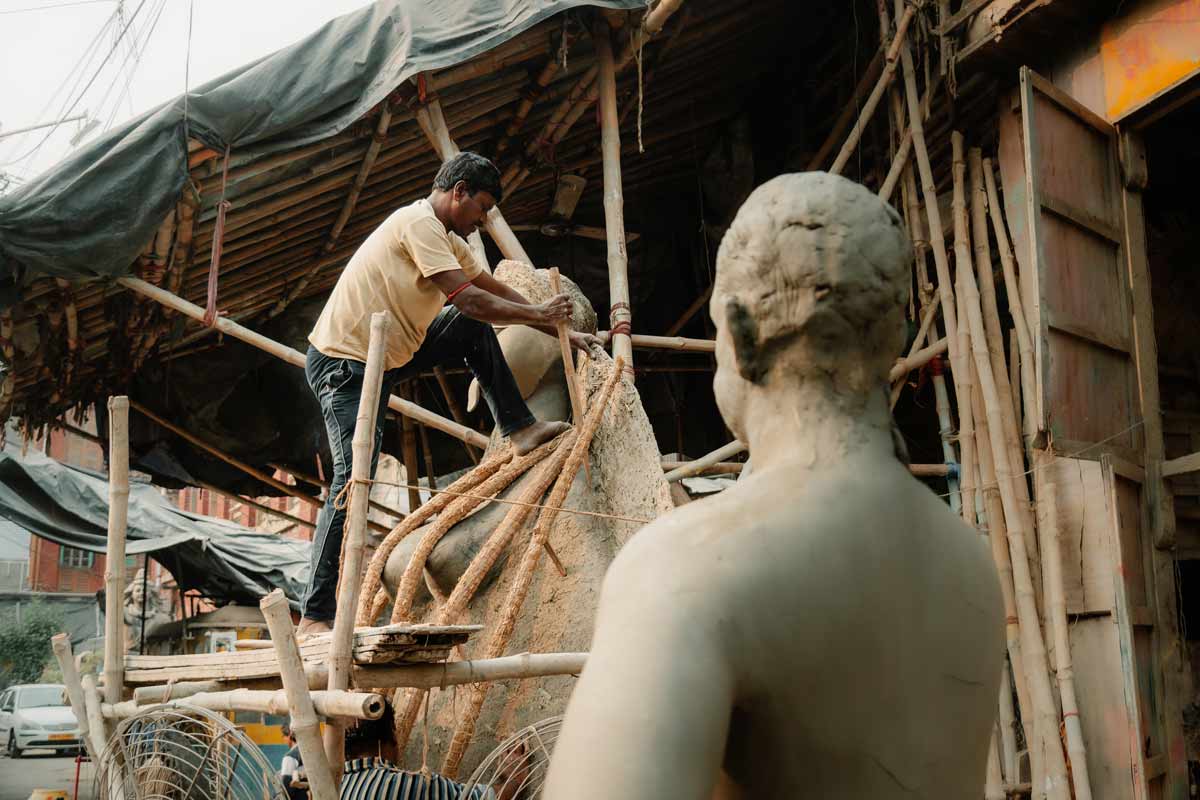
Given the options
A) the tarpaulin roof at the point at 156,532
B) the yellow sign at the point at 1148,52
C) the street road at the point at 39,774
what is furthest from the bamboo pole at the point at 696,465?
the street road at the point at 39,774

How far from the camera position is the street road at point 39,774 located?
1292 centimetres

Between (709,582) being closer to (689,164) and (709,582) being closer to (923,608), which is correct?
(923,608)

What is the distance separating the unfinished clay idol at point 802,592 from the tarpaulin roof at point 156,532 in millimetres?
9624

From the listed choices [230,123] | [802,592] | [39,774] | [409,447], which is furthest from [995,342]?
[39,774]

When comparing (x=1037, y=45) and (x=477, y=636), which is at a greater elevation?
(x=1037, y=45)

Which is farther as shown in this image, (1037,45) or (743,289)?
(1037,45)

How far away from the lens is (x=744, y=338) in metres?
1.37

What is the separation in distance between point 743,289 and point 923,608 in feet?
1.41

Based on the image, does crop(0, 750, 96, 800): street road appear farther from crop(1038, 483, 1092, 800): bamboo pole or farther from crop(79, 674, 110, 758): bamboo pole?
crop(1038, 483, 1092, 800): bamboo pole

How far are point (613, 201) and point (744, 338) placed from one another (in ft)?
15.7

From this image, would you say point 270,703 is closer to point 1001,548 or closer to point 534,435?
point 534,435

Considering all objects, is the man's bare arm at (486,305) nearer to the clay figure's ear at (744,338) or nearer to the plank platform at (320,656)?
the plank platform at (320,656)

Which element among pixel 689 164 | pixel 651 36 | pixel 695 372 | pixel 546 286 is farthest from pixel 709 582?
pixel 695 372

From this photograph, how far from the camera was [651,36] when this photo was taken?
20.5 feet
